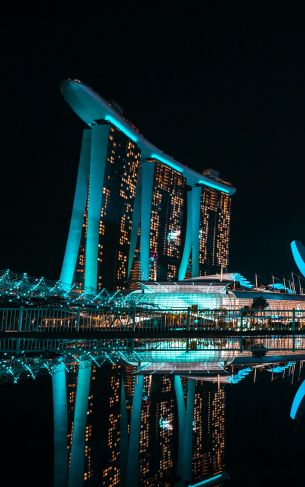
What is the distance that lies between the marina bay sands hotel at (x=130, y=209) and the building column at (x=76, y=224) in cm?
12

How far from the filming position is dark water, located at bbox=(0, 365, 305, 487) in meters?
3.41

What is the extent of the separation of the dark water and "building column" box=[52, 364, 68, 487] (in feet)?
0.18

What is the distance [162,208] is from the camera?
89688 mm

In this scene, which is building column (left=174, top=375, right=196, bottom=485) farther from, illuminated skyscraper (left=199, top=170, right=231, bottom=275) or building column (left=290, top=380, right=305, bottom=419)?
illuminated skyscraper (left=199, top=170, right=231, bottom=275)

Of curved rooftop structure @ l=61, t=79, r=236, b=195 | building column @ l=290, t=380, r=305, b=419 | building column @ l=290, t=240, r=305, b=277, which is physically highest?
curved rooftop structure @ l=61, t=79, r=236, b=195

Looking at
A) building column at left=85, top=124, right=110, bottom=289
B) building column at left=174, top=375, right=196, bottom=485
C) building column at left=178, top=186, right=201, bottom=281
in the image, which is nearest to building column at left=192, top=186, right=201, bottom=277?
building column at left=178, top=186, right=201, bottom=281

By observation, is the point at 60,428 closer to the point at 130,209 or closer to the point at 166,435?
the point at 166,435

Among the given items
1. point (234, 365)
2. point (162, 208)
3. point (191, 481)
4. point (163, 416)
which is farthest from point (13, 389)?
point (162, 208)

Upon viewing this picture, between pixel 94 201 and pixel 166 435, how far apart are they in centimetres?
5217

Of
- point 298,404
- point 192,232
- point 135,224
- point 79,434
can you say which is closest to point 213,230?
point 192,232

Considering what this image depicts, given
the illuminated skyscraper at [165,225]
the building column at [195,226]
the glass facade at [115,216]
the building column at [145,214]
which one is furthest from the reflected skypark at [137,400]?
the building column at [195,226]

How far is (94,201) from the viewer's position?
182 ft

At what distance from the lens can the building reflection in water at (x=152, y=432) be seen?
11.4 ft

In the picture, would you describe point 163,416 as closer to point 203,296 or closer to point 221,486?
point 221,486
